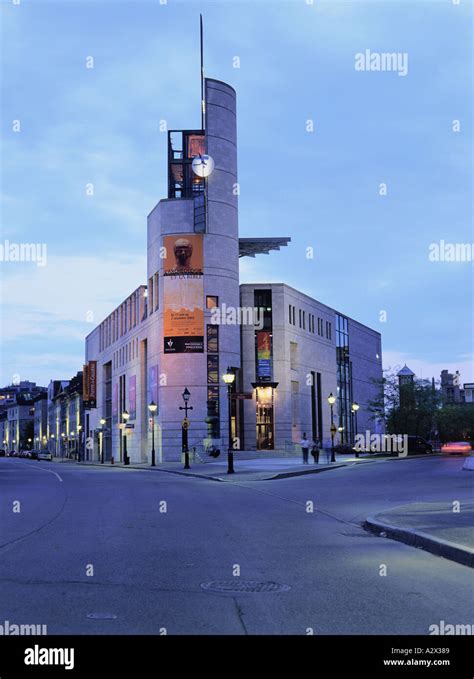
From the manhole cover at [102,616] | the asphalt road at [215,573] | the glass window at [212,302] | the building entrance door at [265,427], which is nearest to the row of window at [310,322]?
the building entrance door at [265,427]

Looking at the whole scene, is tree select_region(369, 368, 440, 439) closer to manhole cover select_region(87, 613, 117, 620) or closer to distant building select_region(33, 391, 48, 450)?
manhole cover select_region(87, 613, 117, 620)

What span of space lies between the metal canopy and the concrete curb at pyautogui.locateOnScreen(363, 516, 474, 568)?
7135 centimetres

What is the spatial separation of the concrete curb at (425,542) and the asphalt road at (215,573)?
7.1 inches

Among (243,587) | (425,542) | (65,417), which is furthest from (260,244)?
(243,587)

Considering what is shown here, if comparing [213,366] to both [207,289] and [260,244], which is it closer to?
[207,289]

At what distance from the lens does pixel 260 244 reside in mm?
86062

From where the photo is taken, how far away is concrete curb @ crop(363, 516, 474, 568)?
1038 cm

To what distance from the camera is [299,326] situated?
9075 centimetres

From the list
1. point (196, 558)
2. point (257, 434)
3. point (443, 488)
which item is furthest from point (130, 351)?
point (196, 558)

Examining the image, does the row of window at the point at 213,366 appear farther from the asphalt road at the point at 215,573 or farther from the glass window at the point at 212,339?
the asphalt road at the point at 215,573

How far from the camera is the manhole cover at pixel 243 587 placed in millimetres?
8508

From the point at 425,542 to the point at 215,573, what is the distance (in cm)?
374

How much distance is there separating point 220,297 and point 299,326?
18.8 metres
